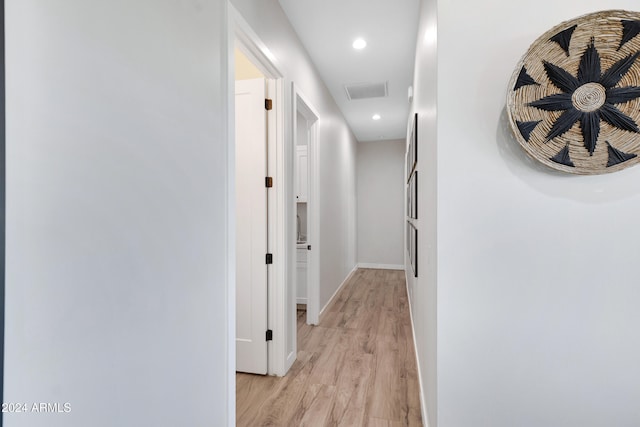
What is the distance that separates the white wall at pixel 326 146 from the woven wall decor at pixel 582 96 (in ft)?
4.74

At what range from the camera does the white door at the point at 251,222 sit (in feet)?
7.65

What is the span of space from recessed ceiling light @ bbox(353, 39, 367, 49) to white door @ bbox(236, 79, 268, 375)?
3.39 feet

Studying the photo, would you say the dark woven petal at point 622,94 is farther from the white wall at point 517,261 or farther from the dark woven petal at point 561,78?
the white wall at point 517,261

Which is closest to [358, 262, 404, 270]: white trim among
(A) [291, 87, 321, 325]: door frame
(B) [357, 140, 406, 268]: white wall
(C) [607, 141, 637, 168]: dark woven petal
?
(B) [357, 140, 406, 268]: white wall

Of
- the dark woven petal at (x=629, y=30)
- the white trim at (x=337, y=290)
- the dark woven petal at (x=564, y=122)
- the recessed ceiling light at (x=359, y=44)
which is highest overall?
the recessed ceiling light at (x=359, y=44)

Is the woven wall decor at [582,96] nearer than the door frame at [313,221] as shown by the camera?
Yes

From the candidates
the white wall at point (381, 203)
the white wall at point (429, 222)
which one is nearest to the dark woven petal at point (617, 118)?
the white wall at point (429, 222)

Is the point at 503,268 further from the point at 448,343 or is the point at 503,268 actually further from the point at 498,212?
the point at 448,343

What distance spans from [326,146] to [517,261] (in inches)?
112

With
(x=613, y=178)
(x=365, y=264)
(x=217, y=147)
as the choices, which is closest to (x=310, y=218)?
(x=217, y=147)

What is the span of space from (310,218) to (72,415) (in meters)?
2.66

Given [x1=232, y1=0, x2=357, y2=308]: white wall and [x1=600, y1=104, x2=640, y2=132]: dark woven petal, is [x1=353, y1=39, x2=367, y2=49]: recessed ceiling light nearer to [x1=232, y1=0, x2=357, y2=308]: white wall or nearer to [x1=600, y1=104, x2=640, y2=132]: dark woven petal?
[x1=232, y1=0, x2=357, y2=308]: white wall

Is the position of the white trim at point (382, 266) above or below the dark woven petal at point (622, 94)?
below

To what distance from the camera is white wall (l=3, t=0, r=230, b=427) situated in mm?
731
